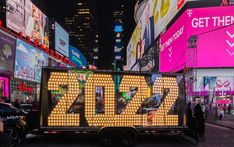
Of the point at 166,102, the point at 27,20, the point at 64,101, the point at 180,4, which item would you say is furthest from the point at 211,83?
the point at 64,101

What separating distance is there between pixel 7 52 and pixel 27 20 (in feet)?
40.7

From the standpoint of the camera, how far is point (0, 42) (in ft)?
138

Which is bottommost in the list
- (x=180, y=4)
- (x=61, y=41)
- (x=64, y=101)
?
(x=64, y=101)

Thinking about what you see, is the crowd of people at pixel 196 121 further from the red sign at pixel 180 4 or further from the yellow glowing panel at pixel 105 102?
the red sign at pixel 180 4

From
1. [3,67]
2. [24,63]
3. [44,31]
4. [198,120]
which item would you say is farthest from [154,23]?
[198,120]

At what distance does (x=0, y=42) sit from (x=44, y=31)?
25.2 m

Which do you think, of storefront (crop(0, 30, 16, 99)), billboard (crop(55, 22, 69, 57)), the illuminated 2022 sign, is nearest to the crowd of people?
the illuminated 2022 sign

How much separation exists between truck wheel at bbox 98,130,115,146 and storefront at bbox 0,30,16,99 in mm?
28674

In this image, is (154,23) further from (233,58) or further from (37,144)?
(37,144)

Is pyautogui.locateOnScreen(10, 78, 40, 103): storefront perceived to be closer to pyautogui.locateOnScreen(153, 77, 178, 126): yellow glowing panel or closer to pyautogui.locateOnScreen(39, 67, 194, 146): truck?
pyautogui.locateOnScreen(39, 67, 194, 146): truck

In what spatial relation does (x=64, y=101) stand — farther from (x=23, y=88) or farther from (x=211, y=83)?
(x=211, y=83)

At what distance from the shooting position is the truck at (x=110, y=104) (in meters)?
14.2

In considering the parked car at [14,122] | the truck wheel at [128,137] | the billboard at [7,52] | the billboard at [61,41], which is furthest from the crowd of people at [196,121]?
the billboard at [61,41]

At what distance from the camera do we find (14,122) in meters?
14.5
